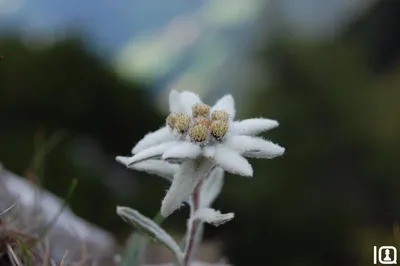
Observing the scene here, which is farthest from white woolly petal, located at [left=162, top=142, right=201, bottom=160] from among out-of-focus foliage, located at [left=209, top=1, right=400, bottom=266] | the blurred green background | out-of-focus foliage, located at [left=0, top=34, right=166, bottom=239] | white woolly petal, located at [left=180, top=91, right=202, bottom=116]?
out-of-focus foliage, located at [left=0, top=34, right=166, bottom=239]

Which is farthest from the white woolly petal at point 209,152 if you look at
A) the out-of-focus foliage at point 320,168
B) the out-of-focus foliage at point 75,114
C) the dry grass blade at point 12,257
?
the out-of-focus foliage at point 75,114

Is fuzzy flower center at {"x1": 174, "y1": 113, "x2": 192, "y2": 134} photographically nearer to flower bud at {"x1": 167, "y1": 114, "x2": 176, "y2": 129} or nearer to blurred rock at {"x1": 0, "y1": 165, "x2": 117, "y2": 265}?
flower bud at {"x1": 167, "y1": 114, "x2": 176, "y2": 129}

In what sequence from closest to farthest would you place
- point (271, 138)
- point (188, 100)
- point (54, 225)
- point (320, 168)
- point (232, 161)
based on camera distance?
1. point (232, 161)
2. point (188, 100)
3. point (54, 225)
4. point (271, 138)
5. point (320, 168)

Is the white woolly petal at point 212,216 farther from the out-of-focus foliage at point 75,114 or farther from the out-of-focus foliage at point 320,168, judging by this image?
the out-of-focus foliage at point 75,114

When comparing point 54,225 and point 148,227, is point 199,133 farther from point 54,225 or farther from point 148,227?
point 54,225

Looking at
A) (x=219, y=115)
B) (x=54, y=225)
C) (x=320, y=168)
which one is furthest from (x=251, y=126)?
(x=320, y=168)

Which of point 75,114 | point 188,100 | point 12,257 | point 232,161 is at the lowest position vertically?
point 12,257
